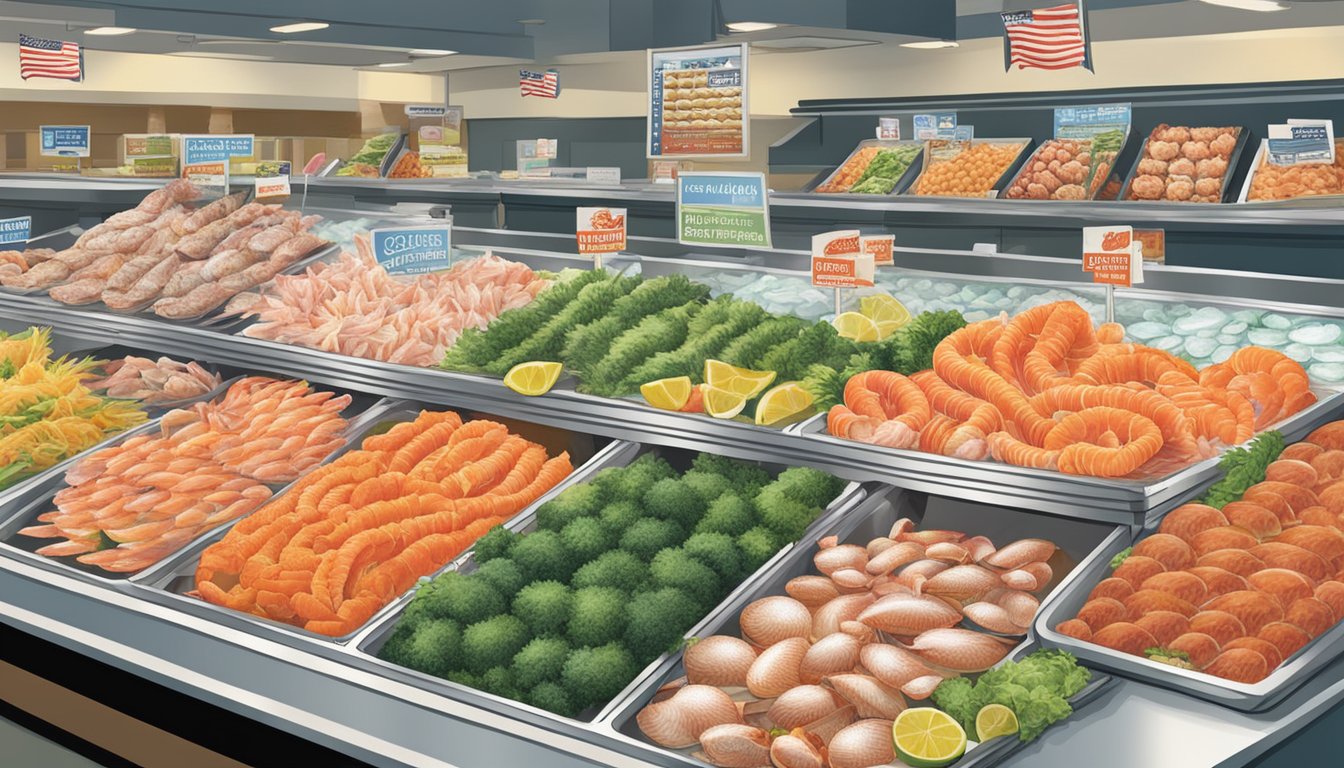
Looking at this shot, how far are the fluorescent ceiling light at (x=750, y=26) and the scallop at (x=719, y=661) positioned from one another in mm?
7535

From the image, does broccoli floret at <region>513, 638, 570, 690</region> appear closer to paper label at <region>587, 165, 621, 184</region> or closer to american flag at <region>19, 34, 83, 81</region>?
paper label at <region>587, 165, 621, 184</region>

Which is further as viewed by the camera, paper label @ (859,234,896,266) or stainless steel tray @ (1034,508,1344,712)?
paper label @ (859,234,896,266)

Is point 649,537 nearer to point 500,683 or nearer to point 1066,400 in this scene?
point 500,683

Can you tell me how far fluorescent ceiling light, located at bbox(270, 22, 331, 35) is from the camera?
9.81 meters

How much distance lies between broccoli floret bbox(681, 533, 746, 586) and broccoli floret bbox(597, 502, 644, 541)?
0.18m

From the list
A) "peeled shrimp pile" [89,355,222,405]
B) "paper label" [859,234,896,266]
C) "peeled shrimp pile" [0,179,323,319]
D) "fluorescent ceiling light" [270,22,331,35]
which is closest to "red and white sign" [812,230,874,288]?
"paper label" [859,234,896,266]

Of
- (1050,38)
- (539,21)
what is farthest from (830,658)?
(539,21)

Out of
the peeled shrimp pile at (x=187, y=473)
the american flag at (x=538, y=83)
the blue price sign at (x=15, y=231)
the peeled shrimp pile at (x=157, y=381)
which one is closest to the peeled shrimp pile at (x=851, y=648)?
the peeled shrimp pile at (x=187, y=473)

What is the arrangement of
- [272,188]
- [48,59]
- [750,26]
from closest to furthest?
[272,188], [750,26], [48,59]

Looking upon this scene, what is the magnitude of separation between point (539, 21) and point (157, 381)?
7.76m

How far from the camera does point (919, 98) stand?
38.9 feet

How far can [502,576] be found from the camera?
235cm

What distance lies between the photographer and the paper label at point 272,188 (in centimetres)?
473

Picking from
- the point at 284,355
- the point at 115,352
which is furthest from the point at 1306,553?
the point at 115,352
